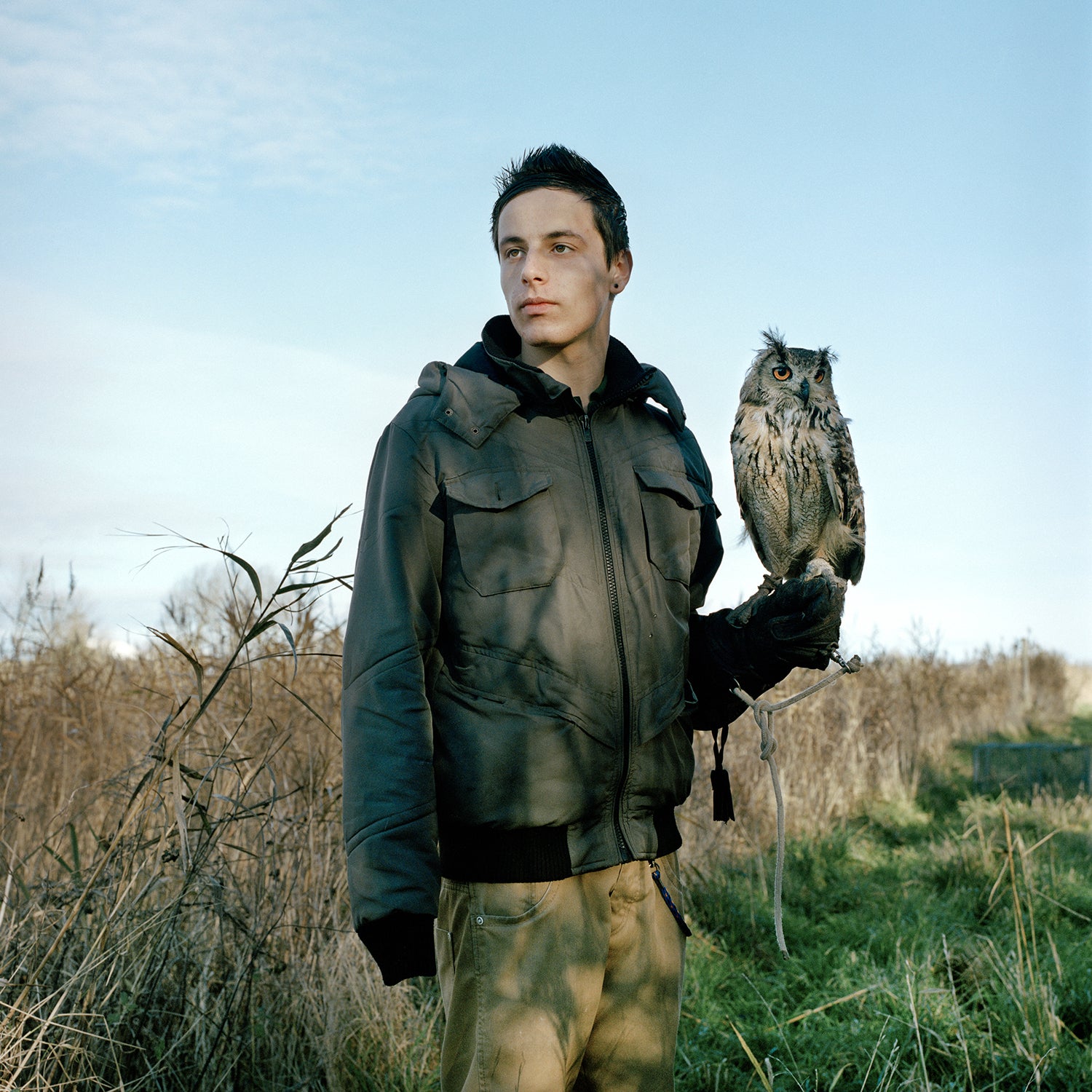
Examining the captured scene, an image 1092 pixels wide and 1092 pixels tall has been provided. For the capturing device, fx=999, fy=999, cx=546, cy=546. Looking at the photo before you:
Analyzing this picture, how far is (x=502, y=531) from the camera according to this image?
6.58ft

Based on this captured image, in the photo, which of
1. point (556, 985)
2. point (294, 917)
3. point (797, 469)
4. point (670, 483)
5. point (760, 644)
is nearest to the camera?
point (556, 985)

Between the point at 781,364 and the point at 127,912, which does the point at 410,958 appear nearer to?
the point at 127,912

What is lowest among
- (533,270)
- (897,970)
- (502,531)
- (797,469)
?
(897,970)

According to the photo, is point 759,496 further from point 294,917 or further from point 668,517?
point 294,917

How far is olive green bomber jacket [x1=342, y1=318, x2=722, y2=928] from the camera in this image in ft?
6.06

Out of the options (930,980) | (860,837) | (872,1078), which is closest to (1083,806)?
(860,837)

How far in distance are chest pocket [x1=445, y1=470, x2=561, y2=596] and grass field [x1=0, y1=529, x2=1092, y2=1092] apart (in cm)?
47

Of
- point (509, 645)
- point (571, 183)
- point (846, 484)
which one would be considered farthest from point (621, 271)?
point (509, 645)

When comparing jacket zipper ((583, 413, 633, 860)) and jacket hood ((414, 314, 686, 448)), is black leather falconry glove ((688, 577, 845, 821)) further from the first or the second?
jacket hood ((414, 314, 686, 448))

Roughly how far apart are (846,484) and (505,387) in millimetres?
939

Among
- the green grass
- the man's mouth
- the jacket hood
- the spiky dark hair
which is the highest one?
the spiky dark hair

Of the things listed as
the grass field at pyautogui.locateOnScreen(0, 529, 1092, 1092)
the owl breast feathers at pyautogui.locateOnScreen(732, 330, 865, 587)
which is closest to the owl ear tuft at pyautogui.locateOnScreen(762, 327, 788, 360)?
the owl breast feathers at pyautogui.locateOnScreen(732, 330, 865, 587)

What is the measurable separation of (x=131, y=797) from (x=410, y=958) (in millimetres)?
933

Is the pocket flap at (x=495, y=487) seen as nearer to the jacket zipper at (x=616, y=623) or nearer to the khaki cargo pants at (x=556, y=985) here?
the jacket zipper at (x=616, y=623)
